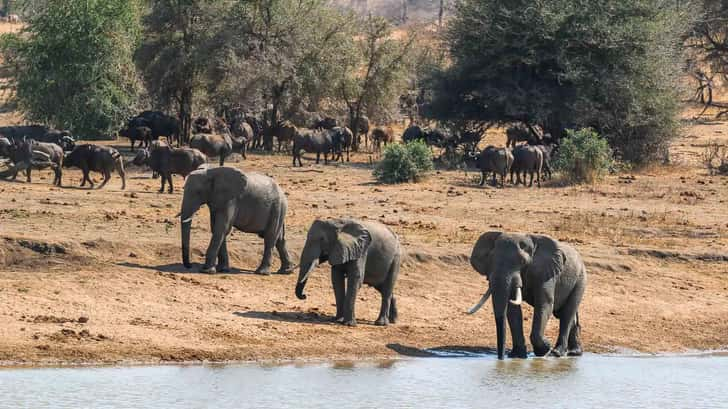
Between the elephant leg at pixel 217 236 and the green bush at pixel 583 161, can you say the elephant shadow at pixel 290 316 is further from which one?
the green bush at pixel 583 161

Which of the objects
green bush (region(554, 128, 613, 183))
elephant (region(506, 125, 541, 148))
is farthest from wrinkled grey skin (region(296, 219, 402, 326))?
elephant (region(506, 125, 541, 148))

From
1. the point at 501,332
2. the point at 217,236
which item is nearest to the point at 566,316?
the point at 501,332

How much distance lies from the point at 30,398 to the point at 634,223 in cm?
1556

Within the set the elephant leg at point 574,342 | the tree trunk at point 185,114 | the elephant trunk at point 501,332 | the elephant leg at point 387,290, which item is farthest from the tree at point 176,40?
the elephant trunk at point 501,332

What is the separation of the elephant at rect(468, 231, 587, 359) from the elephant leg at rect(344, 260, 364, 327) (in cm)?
140

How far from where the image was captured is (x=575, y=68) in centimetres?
3719

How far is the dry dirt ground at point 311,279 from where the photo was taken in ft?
48.0

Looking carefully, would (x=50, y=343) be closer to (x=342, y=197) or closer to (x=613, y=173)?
(x=342, y=197)

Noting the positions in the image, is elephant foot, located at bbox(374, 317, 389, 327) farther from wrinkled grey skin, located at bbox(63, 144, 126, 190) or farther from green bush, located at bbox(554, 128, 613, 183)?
green bush, located at bbox(554, 128, 613, 183)

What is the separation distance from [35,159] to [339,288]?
45.5ft

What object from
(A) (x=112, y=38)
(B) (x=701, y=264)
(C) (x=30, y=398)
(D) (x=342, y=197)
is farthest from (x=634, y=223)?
(A) (x=112, y=38)

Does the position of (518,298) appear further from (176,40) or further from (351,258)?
(176,40)

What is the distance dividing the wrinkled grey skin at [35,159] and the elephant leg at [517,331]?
14943mm

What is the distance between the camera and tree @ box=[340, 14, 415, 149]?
1796 inches
